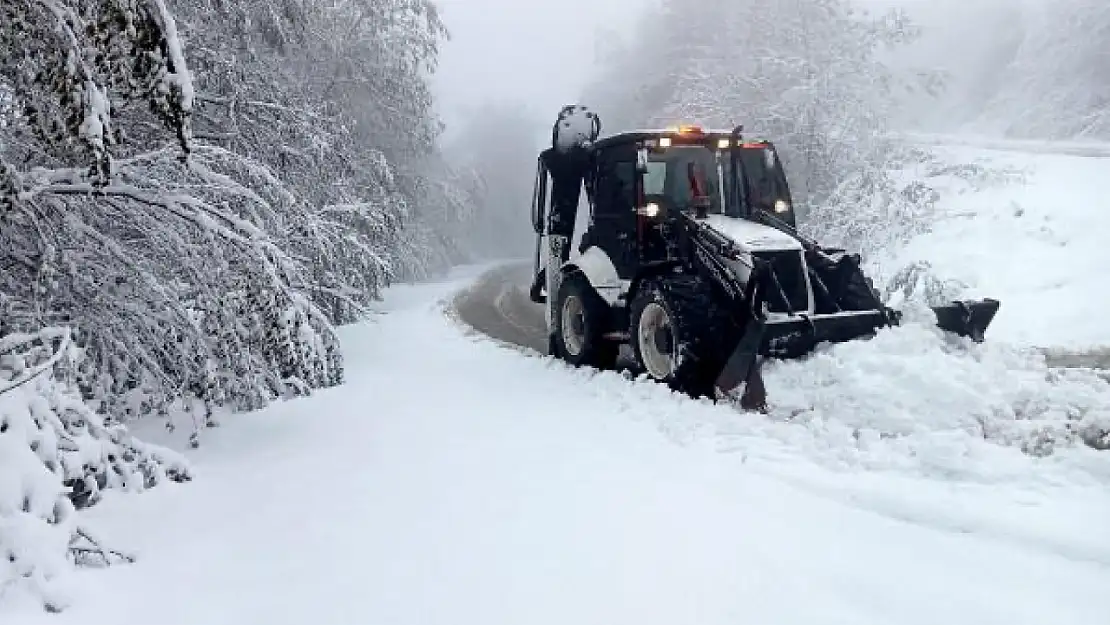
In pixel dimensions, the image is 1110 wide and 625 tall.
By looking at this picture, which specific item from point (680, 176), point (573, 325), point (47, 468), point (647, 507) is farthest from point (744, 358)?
point (47, 468)

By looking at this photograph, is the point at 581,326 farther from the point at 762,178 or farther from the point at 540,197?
the point at 762,178

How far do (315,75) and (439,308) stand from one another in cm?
598

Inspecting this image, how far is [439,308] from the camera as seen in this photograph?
17.1 metres

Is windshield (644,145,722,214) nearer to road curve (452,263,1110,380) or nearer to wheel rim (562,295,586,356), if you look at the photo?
wheel rim (562,295,586,356)

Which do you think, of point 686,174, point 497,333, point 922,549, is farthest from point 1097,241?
point 922,549

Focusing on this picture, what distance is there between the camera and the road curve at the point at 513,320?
313 inches

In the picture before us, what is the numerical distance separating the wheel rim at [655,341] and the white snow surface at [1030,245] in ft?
15.3

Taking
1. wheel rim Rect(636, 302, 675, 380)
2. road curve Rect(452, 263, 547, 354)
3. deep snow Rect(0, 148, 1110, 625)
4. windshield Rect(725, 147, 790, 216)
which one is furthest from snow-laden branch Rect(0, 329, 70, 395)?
road curve Rect(452, 263, 547, 354)

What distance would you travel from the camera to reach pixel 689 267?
7.40m

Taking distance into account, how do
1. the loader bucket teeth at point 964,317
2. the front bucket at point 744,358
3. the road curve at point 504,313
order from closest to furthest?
the front bucket at point 744,358
the loader bucket teeth at point 964,317
the road curve at point 504,313

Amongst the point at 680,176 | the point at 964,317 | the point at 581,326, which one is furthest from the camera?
the point at 581,326

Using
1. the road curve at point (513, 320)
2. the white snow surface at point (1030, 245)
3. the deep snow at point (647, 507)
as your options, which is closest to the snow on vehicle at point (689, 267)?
the deep snow at point (647, 507)

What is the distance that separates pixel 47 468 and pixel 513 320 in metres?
11.3

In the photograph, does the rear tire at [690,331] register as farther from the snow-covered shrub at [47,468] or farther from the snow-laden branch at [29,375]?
the snow-laden branch at [29,375]
